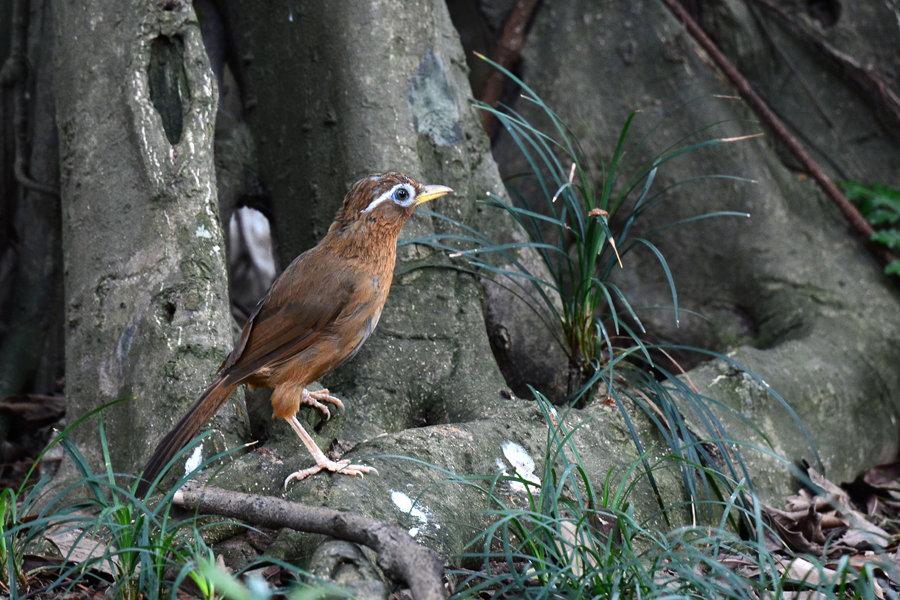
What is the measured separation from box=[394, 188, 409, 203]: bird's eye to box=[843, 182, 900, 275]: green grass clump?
9.92 feet

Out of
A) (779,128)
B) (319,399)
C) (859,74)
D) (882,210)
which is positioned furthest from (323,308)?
(859,74)

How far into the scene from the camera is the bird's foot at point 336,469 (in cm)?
287

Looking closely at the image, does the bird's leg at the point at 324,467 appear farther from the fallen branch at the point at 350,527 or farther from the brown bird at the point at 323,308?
the fallen branch at the point at 350,527

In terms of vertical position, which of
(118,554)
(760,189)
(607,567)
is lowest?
(607,567)

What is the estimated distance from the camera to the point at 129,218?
11.9 feet

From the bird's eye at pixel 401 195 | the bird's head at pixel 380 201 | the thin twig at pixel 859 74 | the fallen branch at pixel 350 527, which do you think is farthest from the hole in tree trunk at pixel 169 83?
the thin twig at pixel 859 74

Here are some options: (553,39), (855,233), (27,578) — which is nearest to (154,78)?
(27,578)

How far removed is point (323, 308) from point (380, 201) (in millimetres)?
473

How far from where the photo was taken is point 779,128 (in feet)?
18.0

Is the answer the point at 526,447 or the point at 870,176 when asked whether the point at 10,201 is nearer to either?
the point at 526,447

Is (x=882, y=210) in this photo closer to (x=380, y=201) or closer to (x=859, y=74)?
(x=859, y=74)

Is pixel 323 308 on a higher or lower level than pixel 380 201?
lower

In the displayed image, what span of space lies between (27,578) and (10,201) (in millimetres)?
3228

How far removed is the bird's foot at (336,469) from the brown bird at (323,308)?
0.06 metres
